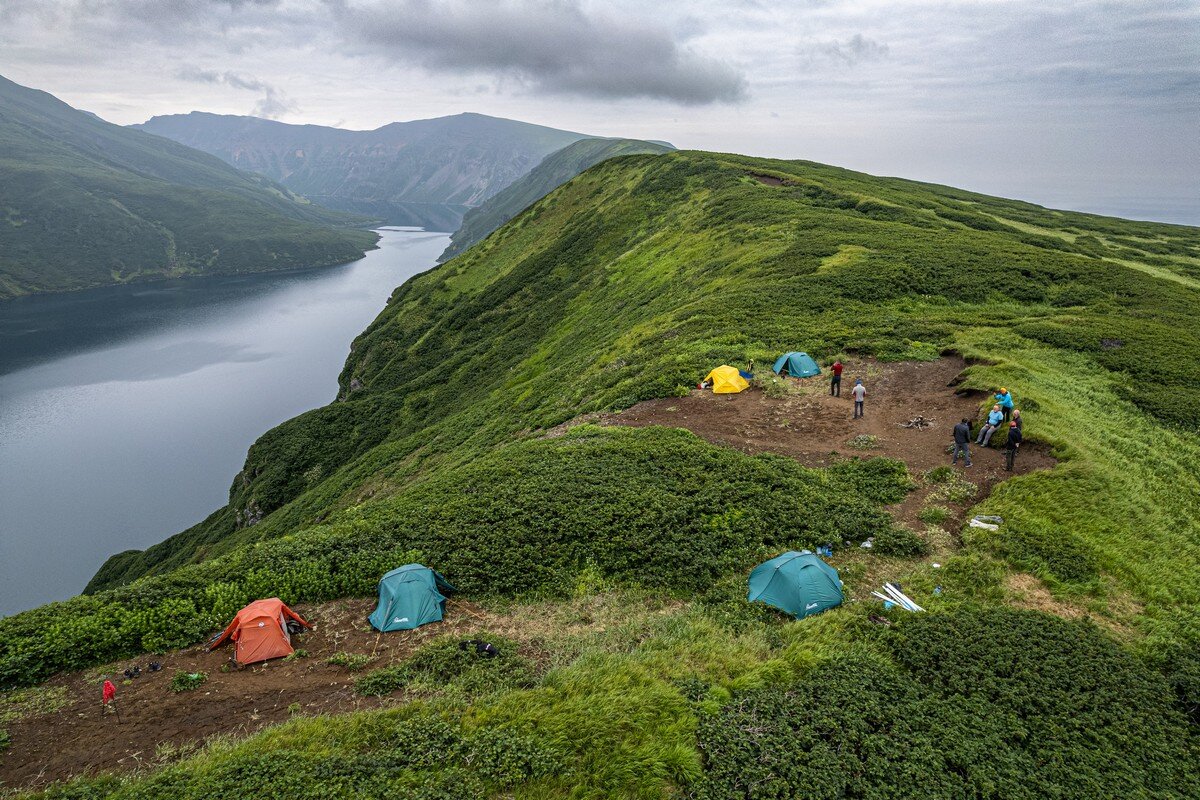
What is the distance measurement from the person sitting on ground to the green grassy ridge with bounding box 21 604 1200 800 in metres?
11.2

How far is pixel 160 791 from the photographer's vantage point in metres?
11.8

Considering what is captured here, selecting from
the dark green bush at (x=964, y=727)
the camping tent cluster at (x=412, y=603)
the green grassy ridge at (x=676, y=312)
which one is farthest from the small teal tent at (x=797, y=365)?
the dark green bush at (x=964, y=727)

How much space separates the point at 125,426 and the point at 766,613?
138315 millimetres

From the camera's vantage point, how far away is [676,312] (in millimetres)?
47469

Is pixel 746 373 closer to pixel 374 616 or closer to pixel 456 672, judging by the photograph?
pixel 374 616

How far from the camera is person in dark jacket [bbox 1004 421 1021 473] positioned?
75.1ft

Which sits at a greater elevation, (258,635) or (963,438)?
(963,438)

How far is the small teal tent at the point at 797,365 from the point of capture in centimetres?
3362

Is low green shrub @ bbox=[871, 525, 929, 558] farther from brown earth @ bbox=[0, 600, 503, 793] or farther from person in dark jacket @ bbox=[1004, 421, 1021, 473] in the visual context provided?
brown earth @ bbox=[0, 600, 503, 793]

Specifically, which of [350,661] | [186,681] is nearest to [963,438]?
[350,661]

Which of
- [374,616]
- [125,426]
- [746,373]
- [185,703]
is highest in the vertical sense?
[746,373]

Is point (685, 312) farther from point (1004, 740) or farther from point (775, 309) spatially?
point (1004, 740)

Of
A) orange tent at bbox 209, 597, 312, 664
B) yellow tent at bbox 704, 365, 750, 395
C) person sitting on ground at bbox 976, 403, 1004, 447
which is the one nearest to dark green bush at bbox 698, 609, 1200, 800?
person sitting on ground at bbox 976, 403, 1004, 447

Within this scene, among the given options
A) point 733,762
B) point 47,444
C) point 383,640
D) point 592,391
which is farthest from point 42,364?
point 733,762
